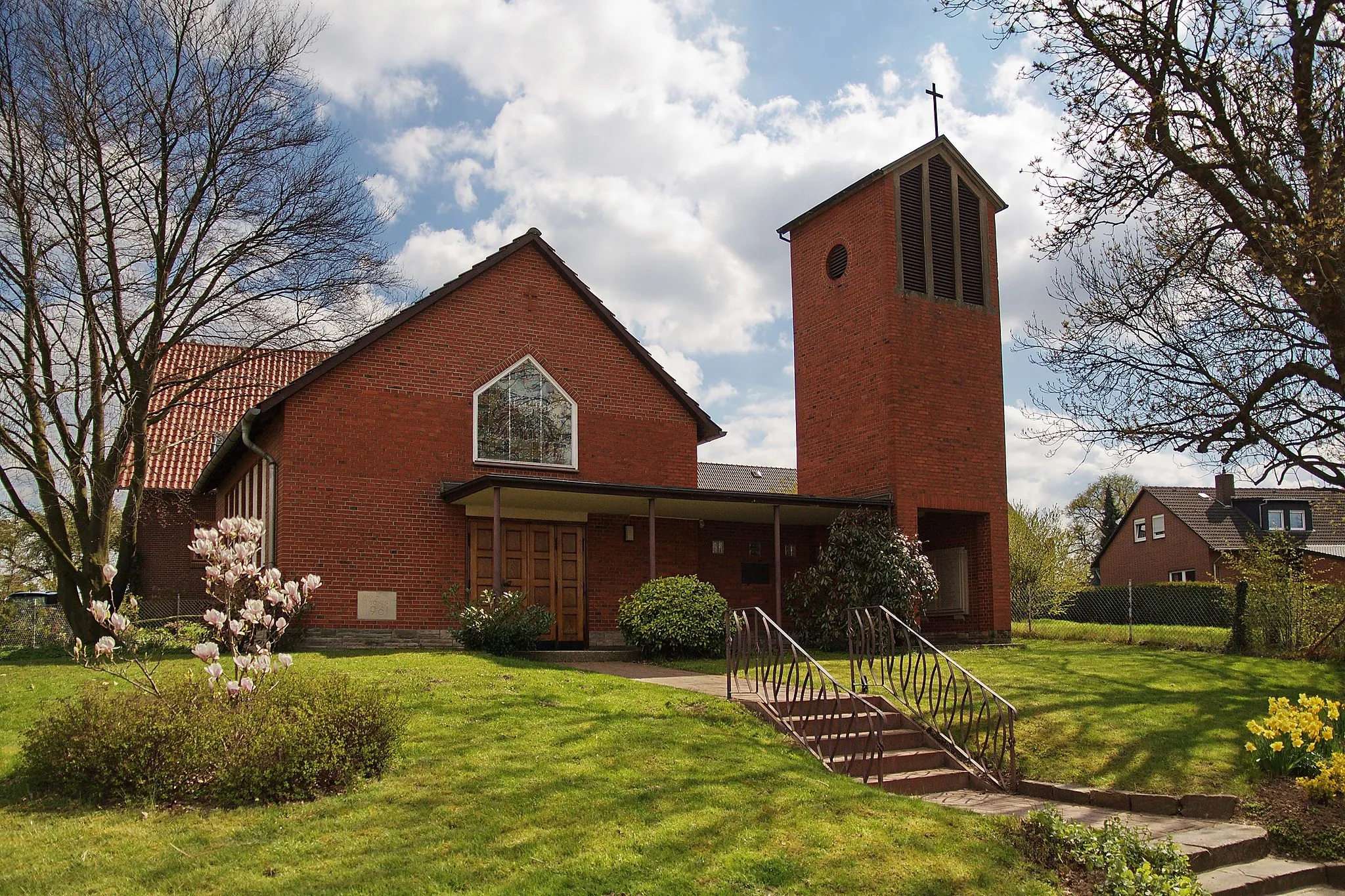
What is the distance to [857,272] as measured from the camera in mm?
20281

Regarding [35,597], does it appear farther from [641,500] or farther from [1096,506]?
[1096,506]

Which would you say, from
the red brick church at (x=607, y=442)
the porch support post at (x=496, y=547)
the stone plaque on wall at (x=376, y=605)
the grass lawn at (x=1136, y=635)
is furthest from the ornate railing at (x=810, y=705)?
the grass lawn at (x=1136, y=635)


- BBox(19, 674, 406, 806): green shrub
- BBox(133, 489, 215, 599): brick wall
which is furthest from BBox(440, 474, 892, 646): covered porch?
BBox(133, 489, 215, 599): brick wall

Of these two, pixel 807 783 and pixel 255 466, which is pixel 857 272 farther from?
pixel 807 783

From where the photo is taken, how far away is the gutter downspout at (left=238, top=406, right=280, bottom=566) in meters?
17.0

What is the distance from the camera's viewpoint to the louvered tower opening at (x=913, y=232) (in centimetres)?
1997

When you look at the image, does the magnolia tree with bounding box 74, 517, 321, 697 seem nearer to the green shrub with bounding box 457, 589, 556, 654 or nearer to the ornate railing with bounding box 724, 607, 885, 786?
the ornate railing with bounding box 724, 607, 885, 786

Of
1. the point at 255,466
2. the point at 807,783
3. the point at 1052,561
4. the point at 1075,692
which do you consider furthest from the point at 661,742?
the point at 1052,561

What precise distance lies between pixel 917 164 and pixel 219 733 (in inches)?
665

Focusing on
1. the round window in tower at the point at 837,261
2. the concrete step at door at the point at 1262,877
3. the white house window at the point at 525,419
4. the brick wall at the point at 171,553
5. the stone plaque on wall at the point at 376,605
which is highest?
the round window in tower at the point at 837,261

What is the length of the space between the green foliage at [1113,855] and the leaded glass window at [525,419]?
1220 centimetres

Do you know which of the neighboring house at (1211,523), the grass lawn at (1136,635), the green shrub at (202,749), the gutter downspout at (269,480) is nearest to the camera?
the green shrub at (202,749)

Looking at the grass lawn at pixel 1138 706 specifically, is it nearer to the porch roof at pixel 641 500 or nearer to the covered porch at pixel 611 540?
the porch roof at pixel 641 500

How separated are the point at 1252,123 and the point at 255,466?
1627 cm
